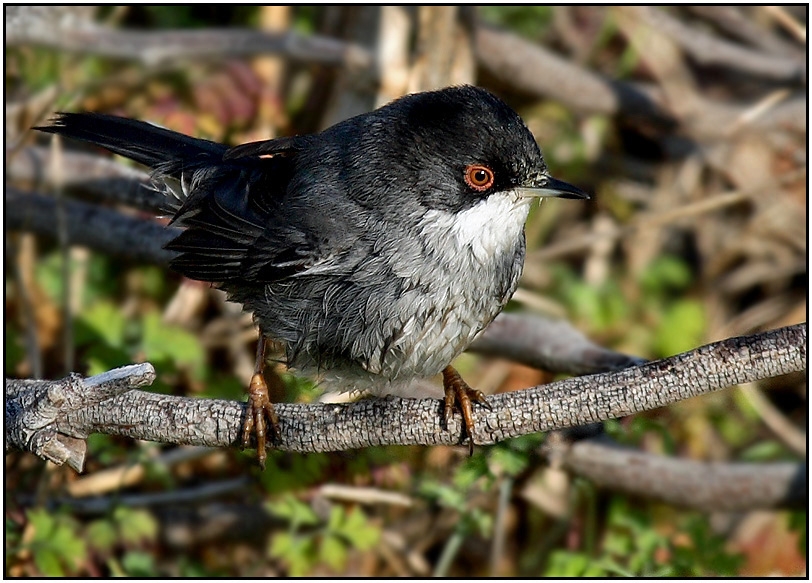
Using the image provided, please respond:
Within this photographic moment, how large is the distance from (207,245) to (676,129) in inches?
133

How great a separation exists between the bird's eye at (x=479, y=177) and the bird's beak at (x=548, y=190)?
0.35 ft

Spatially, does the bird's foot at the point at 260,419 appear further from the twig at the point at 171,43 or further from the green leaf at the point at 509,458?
the twig at the point at 171,43

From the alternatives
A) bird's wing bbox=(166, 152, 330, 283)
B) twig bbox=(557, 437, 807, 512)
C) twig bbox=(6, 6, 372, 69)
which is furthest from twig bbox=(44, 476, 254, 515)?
twig bbox=(6, 6, 372, 69)

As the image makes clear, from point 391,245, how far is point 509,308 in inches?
61.2

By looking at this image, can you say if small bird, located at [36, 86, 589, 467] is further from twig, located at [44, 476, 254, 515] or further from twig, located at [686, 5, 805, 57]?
twig, located at [686, 5, 805, 57]

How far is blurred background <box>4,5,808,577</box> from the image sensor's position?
13.0ft

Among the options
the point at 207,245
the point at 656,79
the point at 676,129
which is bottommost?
the point at 207,245

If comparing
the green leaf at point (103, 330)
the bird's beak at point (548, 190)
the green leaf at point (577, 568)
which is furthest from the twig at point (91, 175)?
the green leaf at point (577, 568)

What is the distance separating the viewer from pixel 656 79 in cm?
590

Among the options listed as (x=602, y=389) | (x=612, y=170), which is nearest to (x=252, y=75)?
(x=612, y=170)

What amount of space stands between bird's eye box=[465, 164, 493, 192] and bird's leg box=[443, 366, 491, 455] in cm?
67

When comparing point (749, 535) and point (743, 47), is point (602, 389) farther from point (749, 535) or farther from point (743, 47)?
point (743, 47)

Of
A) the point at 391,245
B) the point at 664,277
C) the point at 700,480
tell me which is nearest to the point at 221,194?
the point at 391,245

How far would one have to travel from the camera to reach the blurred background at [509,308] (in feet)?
13.0
